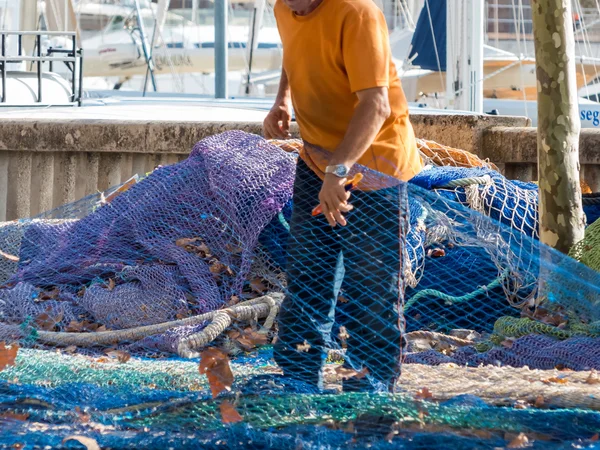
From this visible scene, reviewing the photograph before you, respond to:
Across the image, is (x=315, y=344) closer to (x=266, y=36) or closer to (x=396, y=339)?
(x=396, y=339)

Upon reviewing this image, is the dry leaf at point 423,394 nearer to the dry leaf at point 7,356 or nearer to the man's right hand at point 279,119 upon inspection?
the man's right hand at point 279,119

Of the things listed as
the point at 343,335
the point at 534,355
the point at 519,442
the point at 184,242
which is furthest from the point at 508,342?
the point at 184,242

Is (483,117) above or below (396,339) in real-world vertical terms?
above

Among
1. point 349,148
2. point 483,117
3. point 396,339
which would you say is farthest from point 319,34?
point 483,117

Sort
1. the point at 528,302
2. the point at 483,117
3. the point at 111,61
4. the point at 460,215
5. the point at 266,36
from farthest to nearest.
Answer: the point at 266,36
the point at 111,61
the point at 483,117
the point at 528,302
the point at 460,215

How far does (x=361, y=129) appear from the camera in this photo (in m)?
3.54

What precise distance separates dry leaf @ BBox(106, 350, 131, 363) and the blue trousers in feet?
2.72

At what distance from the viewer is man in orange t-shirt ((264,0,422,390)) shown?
11.6 feet

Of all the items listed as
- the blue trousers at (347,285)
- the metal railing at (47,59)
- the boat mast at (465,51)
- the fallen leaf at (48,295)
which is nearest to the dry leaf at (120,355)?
the blue trousers at (347,285)

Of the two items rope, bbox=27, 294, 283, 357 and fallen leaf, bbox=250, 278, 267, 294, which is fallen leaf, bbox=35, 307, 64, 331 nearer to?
rope, bbox=27, 294, 283, 357

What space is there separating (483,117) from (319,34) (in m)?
4.80

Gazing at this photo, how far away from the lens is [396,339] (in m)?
3.82

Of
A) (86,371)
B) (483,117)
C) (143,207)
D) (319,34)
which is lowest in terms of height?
(86,371)

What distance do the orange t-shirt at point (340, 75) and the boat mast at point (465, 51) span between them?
1086 centimetres
